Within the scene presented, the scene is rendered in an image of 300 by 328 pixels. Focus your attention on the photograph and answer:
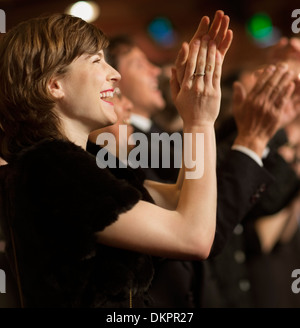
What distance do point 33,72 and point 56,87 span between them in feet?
0.18

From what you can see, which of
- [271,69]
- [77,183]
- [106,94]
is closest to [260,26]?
[271,69]

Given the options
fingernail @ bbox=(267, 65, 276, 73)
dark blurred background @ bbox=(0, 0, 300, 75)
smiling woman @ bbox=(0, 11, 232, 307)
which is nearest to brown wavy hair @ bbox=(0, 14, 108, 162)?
smiling woman @ bbox=(0, 11, 232, 307)

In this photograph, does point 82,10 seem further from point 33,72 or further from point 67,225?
point 67,225

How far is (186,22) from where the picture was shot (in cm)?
563

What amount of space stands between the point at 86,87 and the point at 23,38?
5.9 inches

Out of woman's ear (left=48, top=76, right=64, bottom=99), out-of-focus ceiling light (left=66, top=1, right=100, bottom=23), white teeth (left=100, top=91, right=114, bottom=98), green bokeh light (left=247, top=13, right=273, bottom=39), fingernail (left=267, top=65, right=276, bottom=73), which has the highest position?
woman's ear (left=48, top=76, right=64, bottom=99)

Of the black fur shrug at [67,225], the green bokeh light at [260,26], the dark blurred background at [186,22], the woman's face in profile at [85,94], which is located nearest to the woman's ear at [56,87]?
the woman's face in profile at [85,94]

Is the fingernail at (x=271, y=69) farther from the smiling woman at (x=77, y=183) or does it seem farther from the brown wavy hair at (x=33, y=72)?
the brown wavy hair at (x=33, y=72)

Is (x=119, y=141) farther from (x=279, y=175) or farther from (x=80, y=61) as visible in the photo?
(x=279, y=175)

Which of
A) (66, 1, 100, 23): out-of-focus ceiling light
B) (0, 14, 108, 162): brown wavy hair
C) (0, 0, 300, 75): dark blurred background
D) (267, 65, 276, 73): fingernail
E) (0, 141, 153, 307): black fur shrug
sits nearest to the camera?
(0, 141, 153, 307): black fur shrug

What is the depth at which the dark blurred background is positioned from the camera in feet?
16.9

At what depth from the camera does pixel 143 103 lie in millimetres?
2137

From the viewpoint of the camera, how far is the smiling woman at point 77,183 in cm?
99

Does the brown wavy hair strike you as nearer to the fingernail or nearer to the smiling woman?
the smiling woman
